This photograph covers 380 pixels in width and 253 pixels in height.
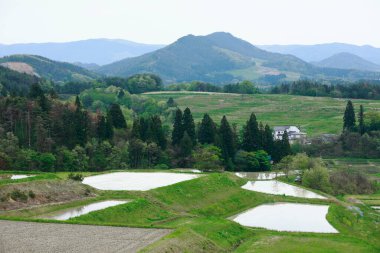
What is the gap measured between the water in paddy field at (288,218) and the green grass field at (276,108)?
51.3 m

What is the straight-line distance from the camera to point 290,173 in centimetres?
4984

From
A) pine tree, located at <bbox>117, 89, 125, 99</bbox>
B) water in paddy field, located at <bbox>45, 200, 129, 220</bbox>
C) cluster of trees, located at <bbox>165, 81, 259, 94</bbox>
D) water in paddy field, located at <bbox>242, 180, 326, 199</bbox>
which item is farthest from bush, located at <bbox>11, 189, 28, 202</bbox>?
cluster of trees, located at <bbox>165, 81, 259, 94</bbox>

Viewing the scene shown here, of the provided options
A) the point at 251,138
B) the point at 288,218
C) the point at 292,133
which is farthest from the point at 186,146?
the point at 292,133

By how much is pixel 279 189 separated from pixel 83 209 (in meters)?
16.1

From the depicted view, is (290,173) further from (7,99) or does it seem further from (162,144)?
(7,99)

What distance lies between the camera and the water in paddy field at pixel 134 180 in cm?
3556

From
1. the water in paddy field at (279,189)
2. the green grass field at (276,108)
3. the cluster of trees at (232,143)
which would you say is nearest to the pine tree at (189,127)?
the cluster of trees at (232,143)

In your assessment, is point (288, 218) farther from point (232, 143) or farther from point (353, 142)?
point (353, 142)

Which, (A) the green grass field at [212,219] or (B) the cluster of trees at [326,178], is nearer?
(A) the green grass field at [212,219]

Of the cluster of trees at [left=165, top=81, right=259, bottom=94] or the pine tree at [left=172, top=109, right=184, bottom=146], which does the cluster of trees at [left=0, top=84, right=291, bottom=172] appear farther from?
the cluster of trees at [left=165, top=81, right=259, bottom=94]

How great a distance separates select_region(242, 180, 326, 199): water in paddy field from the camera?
37.8 m

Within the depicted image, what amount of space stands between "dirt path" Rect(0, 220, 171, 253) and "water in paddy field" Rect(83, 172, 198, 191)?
10822 millimetres

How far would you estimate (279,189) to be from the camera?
3953 cm

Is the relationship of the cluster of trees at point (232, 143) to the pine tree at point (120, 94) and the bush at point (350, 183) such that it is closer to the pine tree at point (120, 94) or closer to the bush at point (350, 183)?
the bush at point (350, 183)
